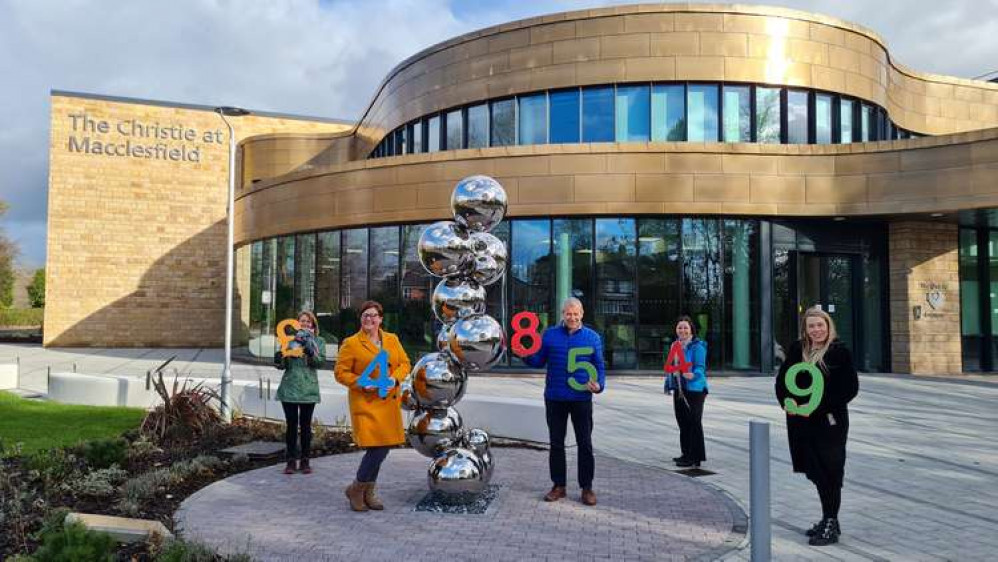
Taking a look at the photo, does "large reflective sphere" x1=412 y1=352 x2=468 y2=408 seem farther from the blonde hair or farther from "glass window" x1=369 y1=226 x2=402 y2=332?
"glass window" x1=369 y1=226 x2=402 y2=332

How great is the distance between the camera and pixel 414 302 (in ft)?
63.3

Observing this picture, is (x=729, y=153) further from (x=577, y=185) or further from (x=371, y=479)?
(x=371, y=479)

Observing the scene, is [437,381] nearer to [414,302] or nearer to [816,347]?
[816,347]

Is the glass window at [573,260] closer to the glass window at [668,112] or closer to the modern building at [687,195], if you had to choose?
the modern building at [687,195]

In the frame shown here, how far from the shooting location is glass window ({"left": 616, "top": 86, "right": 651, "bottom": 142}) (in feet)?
63.4

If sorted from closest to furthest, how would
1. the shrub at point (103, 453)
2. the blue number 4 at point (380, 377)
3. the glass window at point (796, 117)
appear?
→ 1. the blue number 4 at point (380, 377)
2. the shrub at point (103, 453)
3. the glass window at point (796, 117)

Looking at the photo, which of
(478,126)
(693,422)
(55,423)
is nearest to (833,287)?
(478,126)

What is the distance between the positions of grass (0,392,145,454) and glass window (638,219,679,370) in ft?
37.7

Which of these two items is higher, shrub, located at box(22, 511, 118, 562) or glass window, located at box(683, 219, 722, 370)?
glass window, located at box(683, 219, 722, 370)

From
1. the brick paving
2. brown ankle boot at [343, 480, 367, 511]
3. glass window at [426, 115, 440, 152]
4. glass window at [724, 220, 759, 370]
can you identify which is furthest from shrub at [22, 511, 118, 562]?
glass window at [426, 115, 440, 152]

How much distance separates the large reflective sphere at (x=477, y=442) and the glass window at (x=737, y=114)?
48.3 feet

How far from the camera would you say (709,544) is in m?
5.38

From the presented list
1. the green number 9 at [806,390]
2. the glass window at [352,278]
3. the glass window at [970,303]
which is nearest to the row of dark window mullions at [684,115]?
the glass window at [970,303]

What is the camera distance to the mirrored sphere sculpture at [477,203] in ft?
22.3
